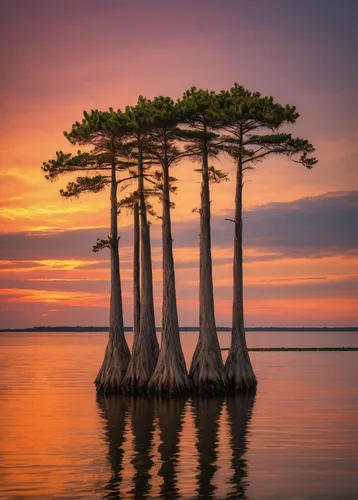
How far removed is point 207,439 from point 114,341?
19.8 meters

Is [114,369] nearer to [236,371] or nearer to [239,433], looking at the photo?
[236,371]

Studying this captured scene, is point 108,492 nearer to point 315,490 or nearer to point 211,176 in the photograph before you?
point 315,490

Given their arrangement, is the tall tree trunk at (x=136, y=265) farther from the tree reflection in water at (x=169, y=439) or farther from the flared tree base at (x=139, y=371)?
the tree reflection in water at (x=169, y=439)

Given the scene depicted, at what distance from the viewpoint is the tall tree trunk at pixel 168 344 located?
1971 inches

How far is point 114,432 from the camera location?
3916 cm

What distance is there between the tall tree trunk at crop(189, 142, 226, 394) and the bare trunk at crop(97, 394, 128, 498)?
14.5 ft

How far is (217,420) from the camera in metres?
42.5

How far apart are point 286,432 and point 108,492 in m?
15.6

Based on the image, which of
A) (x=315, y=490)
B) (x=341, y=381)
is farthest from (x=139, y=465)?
(x=341, y=381)

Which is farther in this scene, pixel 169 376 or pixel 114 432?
pixel 169 376

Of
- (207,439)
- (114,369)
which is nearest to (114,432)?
(207,439)

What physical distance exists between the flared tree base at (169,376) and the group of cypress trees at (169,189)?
0.18 ft

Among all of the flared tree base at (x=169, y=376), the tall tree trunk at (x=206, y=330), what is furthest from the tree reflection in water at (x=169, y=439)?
the tall tree trunk at (x=206, y=330)

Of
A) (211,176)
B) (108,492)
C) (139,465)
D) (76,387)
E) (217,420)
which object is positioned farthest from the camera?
(76,387)
